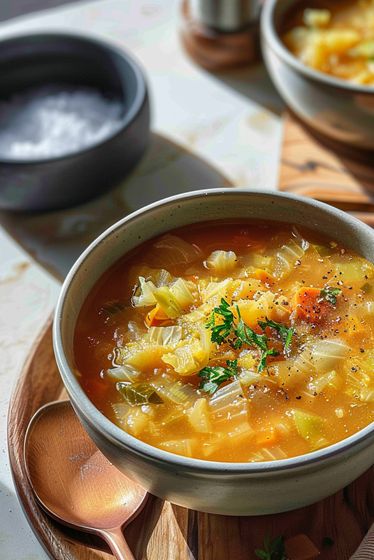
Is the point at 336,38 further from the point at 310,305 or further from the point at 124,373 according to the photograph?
the point at 124,373

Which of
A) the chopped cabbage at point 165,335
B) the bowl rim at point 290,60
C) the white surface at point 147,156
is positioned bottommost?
the white surface at point 147,156

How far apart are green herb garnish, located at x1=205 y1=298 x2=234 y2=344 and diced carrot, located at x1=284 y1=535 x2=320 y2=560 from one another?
1.42ft

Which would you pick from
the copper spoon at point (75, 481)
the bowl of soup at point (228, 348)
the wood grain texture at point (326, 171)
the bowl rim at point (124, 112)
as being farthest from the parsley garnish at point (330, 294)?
the bowl rim at point (124, 112)

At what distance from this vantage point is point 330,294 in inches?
71.5

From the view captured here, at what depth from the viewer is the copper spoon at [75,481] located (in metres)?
1.66

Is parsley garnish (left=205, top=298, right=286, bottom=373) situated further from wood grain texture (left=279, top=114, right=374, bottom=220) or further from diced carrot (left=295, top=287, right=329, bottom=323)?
wood grain texture (left=279, top=114, right=374, bottom=220)

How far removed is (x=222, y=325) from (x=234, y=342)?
47mm

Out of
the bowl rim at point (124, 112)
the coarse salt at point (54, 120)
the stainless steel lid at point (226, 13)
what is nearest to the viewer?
the bowl rim at point (124, 112)

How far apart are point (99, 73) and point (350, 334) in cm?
162

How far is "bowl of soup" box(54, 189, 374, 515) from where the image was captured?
1476 mm

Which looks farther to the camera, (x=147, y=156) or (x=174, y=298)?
(x=147, y=156)

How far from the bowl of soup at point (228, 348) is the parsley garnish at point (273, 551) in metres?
0.11

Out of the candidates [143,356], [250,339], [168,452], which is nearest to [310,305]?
[250,339]

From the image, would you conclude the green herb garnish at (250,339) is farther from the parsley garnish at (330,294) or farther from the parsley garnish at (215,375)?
the parsley garnish at (330,294)
